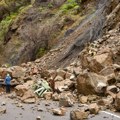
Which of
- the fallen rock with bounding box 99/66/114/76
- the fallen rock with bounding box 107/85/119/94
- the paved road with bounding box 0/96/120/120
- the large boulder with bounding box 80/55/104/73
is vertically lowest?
the paved road with bounding box 0/96/120/120

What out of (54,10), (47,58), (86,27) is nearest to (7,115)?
(47,58)

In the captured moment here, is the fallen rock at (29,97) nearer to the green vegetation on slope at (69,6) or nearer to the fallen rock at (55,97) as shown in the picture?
the fallen rock at (55,97)

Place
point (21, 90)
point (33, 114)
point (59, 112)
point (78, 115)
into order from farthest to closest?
point (21, 90) → point (33, 114) → point (59, 112) → point (78, 115)

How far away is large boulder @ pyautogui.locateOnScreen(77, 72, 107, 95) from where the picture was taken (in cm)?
1698

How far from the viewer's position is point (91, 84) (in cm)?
1716

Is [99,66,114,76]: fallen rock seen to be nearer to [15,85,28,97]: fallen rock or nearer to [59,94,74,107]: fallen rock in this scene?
[59,94,74,107]: fallen rock

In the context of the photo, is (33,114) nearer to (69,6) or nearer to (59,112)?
(59,112)

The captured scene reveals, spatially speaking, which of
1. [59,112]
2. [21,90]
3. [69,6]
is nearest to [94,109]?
[59,112]

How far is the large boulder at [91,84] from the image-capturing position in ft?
55.7

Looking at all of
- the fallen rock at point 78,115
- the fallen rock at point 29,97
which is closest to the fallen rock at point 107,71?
the fallen rock at point 29,97

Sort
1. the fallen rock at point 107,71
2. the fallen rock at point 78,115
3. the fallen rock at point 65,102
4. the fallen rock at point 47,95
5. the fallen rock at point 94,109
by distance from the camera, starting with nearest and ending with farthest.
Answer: the fallen rock at point 78,115, the fallen rock at point 94,109, the fallen rock at point 65,102, the fallen rock at point 47,95, the fallen rock at point 107,71

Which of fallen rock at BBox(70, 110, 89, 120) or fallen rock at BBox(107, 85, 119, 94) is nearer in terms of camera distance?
fallen rock at BBox(70, 110, 89, 120)

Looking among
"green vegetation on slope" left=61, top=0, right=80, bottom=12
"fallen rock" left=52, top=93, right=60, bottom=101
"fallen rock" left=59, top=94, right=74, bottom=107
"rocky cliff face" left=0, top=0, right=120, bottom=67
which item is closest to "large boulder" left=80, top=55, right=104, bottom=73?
"fallen rock" left=52, top=93, right=60, bottom=101

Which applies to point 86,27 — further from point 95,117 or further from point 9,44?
point 95,117
